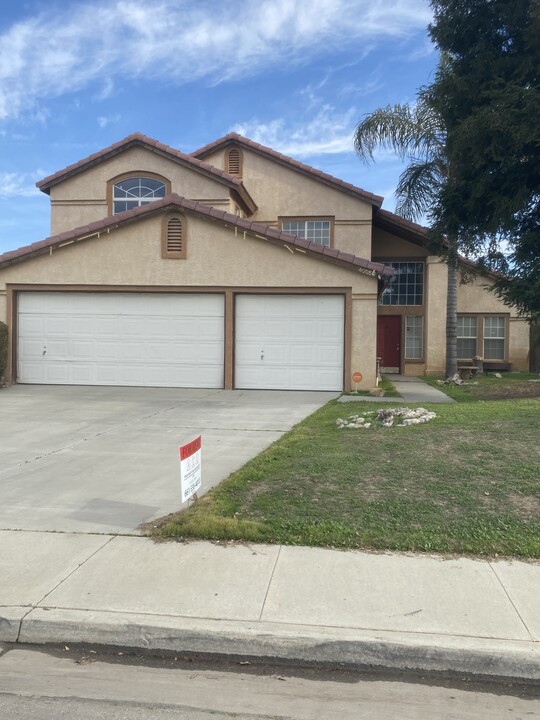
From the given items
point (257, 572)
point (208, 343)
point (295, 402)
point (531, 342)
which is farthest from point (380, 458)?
point (531, 342)

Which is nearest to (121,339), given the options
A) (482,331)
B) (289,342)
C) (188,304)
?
(188,304)

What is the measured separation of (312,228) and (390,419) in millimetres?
12544

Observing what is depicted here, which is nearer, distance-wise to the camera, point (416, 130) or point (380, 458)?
point (380, 458)

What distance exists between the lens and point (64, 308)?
1659 cm

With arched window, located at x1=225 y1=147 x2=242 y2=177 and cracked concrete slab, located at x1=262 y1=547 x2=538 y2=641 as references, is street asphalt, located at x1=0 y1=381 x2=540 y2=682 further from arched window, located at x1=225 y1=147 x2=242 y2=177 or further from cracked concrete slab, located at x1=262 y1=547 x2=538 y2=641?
arched window, located at x1=225 y1=147 x2=242 y2=177

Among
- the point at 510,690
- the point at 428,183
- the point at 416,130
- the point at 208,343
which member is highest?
the point at 416,130

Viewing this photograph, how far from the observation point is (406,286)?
22.2 m

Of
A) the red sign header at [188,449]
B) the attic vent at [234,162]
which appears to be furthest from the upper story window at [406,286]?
the red sign header at [188,449]

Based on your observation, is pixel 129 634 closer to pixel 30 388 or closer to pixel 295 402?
pixel 295 402

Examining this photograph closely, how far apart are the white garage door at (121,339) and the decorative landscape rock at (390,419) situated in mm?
6966

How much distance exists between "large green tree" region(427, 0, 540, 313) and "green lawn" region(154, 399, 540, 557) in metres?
6.92

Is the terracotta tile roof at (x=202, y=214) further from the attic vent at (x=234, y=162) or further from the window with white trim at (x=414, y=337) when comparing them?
the window with white trim at (x=414, y=337)

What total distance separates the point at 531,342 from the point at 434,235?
9235 millimetres

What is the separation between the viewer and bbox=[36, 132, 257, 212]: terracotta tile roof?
18.7 meters
